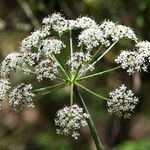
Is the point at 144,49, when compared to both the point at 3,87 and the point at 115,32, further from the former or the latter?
the point at 3,87

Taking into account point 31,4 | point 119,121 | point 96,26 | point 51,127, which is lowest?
point 96,26

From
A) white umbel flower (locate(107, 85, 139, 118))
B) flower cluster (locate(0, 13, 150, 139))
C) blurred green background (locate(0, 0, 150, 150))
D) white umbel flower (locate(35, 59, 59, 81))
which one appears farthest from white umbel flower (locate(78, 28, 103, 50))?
blurred green background (locate(0, 0, 150, 150))

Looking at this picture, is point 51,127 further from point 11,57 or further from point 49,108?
point 11,57

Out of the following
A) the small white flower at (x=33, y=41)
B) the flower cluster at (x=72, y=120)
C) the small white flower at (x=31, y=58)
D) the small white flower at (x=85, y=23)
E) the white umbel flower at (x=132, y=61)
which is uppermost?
the small white flower at (x=85, y=23)

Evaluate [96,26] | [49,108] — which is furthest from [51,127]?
[96,26]

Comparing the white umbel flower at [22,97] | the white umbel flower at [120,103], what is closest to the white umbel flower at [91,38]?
the white umbel flower at [120,103]

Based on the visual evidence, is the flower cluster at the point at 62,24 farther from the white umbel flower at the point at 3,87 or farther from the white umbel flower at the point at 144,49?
the white umbel flower at the point at 3,87
